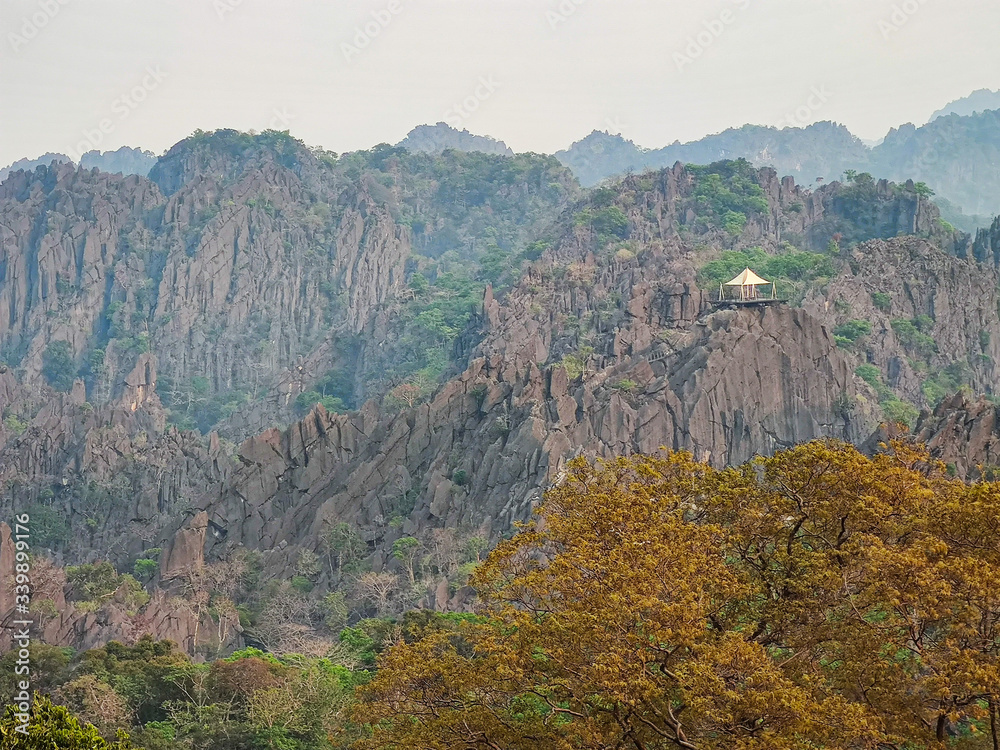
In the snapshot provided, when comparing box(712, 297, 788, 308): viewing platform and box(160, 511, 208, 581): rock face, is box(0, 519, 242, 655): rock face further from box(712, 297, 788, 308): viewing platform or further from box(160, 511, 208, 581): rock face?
box(712, 297, 788, 308): viewing platform

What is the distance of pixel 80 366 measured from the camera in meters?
115

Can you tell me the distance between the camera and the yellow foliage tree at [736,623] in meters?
16.0

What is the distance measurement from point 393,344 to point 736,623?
3383 inches

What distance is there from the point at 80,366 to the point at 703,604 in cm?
10586

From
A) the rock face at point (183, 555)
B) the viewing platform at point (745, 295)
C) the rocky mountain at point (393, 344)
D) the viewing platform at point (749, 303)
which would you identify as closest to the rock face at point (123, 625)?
the rocky mountain at point (393, 344)

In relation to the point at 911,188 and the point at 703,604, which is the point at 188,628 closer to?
the point at 703,604

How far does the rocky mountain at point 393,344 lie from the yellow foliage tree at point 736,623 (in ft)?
85.5

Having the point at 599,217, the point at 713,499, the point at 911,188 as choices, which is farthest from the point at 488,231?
the point at 713,499

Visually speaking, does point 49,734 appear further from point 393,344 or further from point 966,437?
point 393,344

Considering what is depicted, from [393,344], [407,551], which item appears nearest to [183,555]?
[407,551]

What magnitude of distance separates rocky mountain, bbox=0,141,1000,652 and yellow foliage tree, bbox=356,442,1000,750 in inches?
1026

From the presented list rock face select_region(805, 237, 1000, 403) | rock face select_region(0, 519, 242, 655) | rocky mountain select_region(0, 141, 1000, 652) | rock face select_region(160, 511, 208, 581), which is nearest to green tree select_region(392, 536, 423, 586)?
rocky mountain select_region(0, 141, 1000, 652)

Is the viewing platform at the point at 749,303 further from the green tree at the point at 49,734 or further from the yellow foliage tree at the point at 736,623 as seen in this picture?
the green tree at the point at 49,734

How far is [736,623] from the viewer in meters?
18.3
